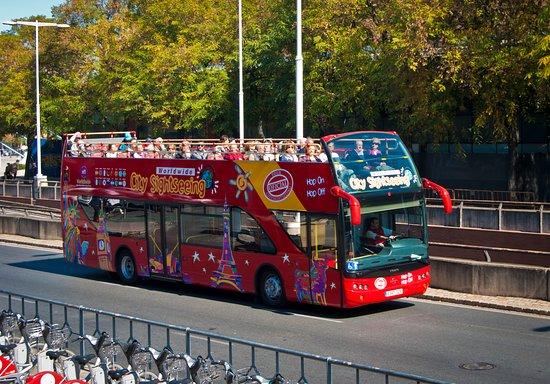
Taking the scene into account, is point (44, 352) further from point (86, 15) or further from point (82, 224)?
point (86, 15)

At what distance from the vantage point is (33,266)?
2983 cm

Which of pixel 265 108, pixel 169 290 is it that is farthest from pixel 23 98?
A: pixel 169 290

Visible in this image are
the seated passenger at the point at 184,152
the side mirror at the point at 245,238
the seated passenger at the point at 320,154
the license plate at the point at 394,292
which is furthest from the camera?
the seated passenger at the point at 184,152

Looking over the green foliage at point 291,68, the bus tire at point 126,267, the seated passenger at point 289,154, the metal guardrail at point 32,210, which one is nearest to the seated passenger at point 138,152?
the bus tire at point 126,267

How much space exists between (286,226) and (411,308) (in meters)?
3.15

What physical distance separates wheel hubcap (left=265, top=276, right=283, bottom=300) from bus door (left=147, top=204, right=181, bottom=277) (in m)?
3.05

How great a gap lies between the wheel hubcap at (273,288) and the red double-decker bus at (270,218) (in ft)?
0.09

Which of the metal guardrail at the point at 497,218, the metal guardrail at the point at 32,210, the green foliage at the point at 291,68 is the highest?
the green foliage at the point at 291,68

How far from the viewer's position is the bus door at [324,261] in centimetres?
1950

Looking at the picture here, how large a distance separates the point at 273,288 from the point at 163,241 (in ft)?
13.1

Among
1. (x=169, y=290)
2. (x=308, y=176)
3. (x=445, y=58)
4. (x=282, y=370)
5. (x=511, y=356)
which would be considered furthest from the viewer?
(x=445, y=58)

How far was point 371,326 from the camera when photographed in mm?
19156

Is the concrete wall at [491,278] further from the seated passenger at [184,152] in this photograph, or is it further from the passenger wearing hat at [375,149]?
the seated passenger at [184,152]

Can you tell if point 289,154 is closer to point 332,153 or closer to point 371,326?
point 332,153
